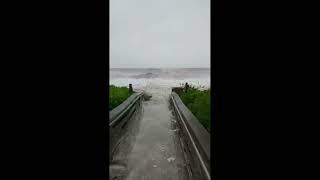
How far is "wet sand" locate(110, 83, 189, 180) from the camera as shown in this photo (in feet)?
17.3

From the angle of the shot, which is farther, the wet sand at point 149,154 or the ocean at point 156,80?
the ocean at point 156,80

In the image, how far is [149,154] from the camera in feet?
21.2

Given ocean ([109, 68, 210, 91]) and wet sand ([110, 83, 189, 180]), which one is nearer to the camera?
wet sand ([110, 83, 189, 180])

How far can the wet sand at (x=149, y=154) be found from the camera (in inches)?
208

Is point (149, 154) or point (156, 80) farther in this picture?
point (156, 80)
